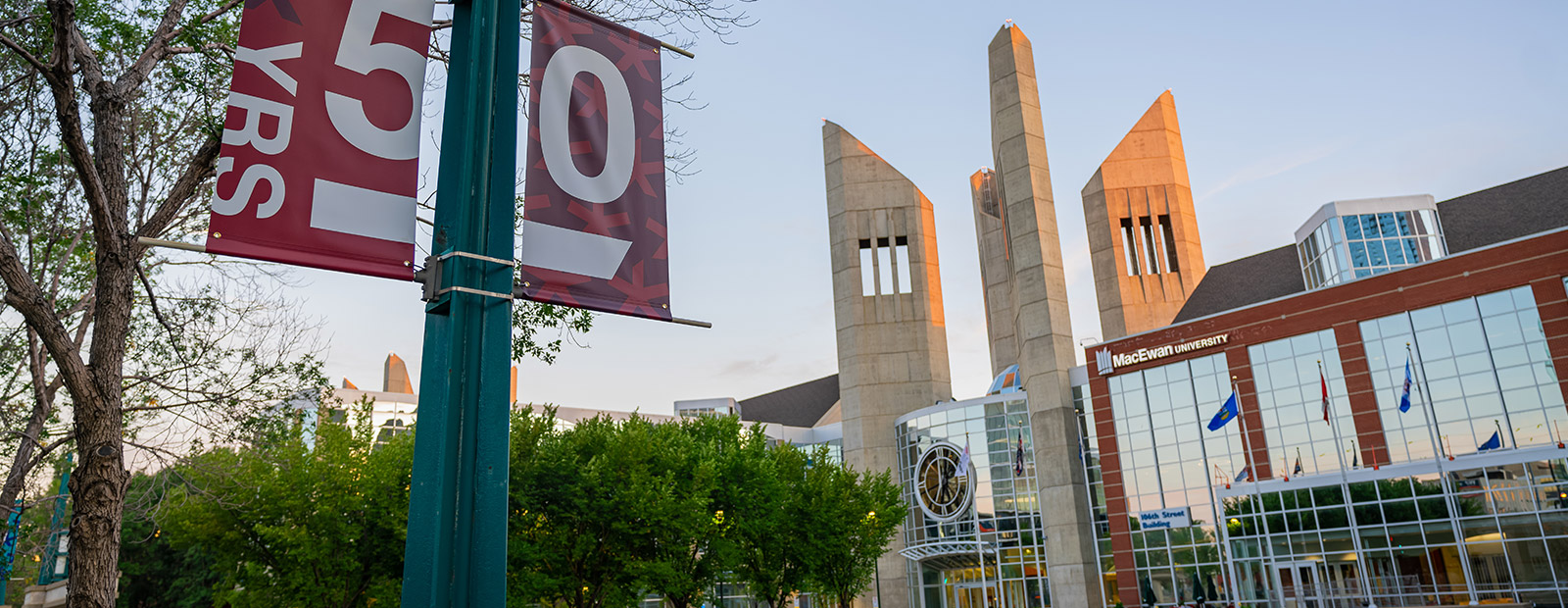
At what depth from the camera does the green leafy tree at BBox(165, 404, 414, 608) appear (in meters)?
24.8


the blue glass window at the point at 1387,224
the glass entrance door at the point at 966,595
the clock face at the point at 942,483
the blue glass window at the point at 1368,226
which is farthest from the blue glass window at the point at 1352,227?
the glass entrance door at the point at 966,595

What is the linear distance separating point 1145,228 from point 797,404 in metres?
44.4

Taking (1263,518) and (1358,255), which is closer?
(1263,518)

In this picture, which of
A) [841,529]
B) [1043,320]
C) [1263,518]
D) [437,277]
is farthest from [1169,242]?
[437,277]

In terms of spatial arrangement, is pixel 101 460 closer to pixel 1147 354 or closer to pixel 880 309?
pixel 1147 354

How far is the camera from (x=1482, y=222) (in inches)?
1676

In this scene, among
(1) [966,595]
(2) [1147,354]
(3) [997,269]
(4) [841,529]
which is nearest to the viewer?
(4) [841,529]

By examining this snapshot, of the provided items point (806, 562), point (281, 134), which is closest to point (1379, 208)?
point (806, 562)

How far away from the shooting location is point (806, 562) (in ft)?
106

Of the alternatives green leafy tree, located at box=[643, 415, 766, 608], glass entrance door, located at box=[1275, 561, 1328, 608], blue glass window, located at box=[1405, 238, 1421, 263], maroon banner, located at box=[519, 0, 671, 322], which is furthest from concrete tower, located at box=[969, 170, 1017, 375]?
maroon banner, located at box=[519, 0, 671, 322]

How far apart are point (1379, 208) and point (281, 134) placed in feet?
160

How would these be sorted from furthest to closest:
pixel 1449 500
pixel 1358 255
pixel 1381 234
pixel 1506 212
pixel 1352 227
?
pixel 1352 227
pixel 1381 234
pixel 1358 255
pixel 1506 212
pixel 1449 500

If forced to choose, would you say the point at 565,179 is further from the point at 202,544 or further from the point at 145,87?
the point at 202,544

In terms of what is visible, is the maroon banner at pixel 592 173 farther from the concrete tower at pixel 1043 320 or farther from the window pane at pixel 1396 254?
the window pane at pixel 1396 254
